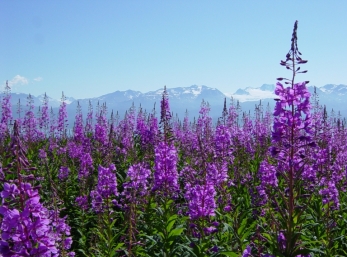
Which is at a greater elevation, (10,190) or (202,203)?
(10,190)

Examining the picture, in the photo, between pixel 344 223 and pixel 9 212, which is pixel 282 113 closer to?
pixel 9 212

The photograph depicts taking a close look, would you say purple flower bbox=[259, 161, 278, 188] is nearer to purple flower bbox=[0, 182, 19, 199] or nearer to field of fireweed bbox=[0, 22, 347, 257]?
field of fireweed bbox=[0, 22, 347, 257]

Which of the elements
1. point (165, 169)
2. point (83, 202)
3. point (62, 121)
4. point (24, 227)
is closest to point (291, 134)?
point (24, 227)

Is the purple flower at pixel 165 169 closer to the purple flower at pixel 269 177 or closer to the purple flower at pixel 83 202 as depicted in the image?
the purple flower at pixel 269 177

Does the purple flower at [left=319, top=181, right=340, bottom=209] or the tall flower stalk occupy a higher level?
the tall flower stalk

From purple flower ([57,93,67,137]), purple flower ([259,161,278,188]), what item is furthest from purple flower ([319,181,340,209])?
purple flower ([57,93,67,137])

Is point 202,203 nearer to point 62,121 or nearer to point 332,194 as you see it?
point 332,194

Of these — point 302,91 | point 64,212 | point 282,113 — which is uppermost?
point 302,91

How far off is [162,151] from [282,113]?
3802 mm

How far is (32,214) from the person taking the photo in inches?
129

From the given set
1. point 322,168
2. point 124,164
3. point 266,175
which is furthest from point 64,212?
point 322,168

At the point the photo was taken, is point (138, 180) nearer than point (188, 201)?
Yes

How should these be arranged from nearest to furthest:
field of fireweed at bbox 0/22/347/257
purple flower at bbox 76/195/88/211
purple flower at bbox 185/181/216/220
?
field of fireweed at bbox 0/22/347/257, purple flower at bbox 185/181/216/220, purple flower at bbox 76/195/88/211

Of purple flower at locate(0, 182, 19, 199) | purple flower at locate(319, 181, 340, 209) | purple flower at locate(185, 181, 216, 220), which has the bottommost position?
purple flower at locate(319, 181, 340, 209)
